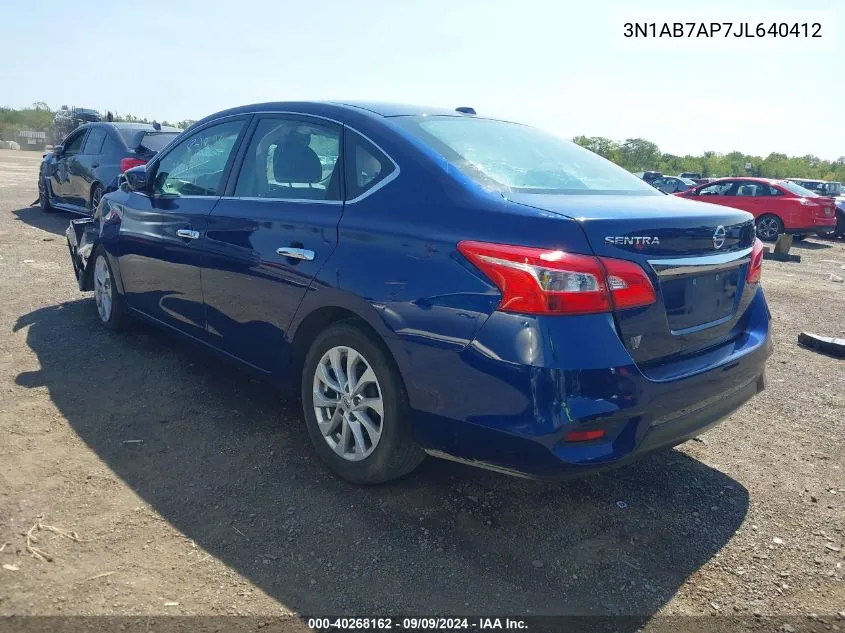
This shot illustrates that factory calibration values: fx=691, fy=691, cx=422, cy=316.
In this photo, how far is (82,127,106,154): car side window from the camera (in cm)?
1062

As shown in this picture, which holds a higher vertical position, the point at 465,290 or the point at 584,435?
the point at 465,290

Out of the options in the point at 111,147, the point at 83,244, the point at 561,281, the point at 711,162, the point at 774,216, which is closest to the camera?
the point at 561,281

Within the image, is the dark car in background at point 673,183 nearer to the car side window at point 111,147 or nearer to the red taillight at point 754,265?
the car side window at point 111,147

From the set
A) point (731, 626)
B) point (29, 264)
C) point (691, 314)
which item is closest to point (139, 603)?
point (731, 626)

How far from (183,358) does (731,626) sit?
3782 millimetres

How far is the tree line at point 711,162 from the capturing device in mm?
64812

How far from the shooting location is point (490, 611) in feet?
7.98

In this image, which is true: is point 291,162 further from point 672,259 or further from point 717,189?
point 717,189

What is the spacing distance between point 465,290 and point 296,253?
107 cm

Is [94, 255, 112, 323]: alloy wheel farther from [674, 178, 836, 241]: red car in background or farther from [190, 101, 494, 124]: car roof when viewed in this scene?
[674, 178, 836, 241]: red car in background

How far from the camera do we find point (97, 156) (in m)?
10.6

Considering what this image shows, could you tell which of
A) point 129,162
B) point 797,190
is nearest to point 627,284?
point 129,162

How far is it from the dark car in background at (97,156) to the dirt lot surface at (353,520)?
21.3 feet

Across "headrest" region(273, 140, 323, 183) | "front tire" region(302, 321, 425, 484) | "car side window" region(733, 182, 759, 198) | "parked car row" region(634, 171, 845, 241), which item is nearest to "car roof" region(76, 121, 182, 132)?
"headrest" region(273, 140, 323, 183)
